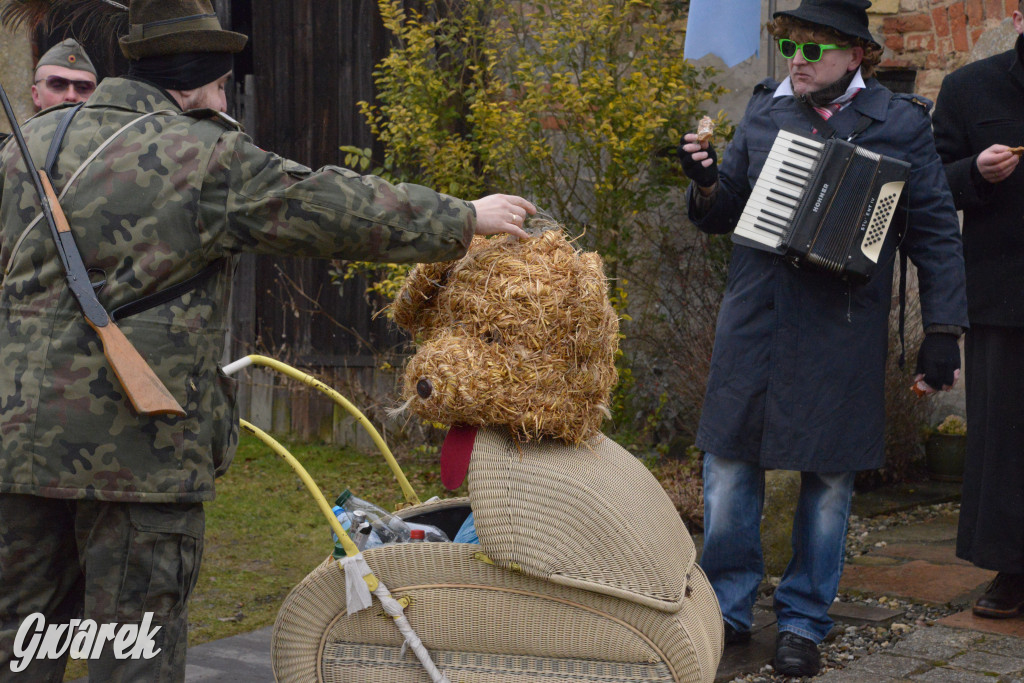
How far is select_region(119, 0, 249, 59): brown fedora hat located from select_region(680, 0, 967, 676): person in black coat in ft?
5.93

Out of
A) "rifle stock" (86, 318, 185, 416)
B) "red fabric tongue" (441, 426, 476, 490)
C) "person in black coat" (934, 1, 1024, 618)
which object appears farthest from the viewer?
"person in black coat" (934, 1, 1024, 618)

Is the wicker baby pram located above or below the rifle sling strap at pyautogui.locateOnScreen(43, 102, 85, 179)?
below

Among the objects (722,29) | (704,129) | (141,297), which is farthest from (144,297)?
(722,29)

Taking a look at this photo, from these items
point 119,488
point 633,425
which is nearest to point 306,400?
point 633,425

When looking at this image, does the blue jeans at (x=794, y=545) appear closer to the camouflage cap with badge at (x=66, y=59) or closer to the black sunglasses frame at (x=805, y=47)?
the black sunglasses frame at (x=805, y=47)

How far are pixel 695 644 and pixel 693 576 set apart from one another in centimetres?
34

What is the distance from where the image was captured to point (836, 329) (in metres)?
3.76

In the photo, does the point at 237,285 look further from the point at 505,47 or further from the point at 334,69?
the point at 505,47

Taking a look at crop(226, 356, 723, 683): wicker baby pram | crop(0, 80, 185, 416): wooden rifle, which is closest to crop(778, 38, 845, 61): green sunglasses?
crop(226, 356, 723, 683): wicker baby pram

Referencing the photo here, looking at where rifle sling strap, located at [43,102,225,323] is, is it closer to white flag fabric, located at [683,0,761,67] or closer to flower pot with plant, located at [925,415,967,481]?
white flag fabric, located at [683,0,761,67]

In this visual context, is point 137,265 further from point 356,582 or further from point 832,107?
point 832,107

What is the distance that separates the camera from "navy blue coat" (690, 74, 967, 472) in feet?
12.3

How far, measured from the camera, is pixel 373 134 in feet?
24.9

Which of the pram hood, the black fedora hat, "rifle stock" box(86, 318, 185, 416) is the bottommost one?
the pram hood
